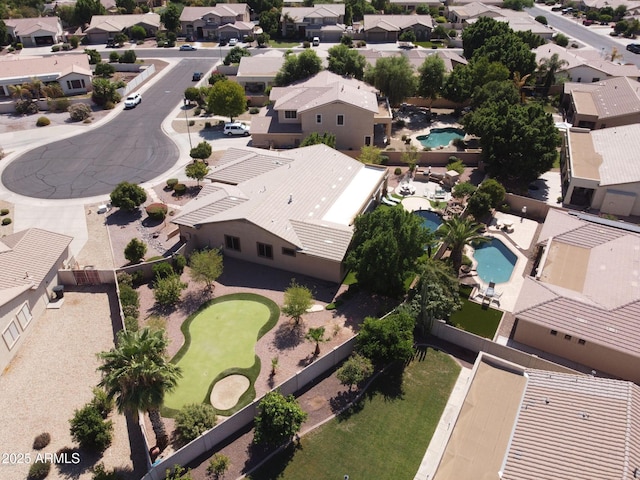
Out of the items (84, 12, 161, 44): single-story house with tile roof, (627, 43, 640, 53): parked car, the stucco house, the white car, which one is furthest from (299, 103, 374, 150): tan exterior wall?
(627, 43, 640, 53): parked car

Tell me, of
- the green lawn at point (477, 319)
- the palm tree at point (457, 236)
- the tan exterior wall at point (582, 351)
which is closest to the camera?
the tan exterior wall at point (582, 351)

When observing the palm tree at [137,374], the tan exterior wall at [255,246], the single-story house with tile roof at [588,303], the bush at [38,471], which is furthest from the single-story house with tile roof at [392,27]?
the bush at [38,471]

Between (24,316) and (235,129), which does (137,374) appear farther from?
(235,129)

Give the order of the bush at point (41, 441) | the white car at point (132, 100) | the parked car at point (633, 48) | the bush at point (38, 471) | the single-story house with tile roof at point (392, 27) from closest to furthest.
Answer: the bush at point (38, 471) < the bush at point (41, 441) < the white car at point (132, 100) < the parked car at point (633, 48) < the single-story house with tile roof at point (392, 27)

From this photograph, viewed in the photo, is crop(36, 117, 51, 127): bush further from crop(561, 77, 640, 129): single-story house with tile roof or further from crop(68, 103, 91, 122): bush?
crop(561, 77, 640, 129): single-story house with tile roof

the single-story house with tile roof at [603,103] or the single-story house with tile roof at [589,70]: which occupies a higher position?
the single-story house with tile roof at [589,70]

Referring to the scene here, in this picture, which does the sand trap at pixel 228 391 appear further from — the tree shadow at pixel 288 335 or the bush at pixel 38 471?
the bush at pixel 38 471
